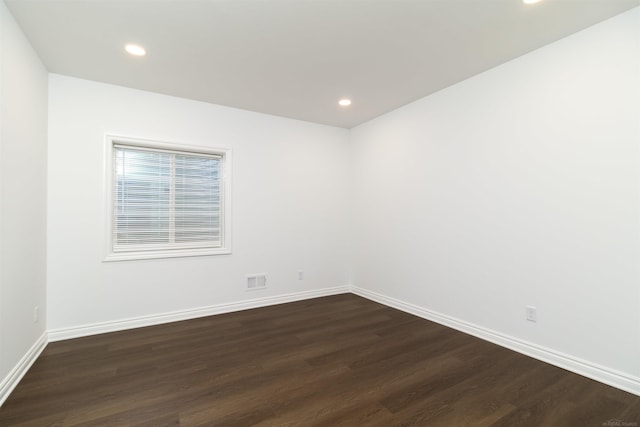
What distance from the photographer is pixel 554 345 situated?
2465mm

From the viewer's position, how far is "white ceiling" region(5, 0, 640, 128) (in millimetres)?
2053

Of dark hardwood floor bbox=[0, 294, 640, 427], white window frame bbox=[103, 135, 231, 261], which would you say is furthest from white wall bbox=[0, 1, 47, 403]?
white window frame bbox=[103, 135, 231, 261]

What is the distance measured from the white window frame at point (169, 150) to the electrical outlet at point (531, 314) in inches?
130

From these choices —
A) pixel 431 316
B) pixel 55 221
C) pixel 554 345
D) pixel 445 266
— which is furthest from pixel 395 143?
pixel 55 221

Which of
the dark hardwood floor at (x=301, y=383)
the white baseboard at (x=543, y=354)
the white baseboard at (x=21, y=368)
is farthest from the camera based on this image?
the white baseboard at (x=543, y=354)

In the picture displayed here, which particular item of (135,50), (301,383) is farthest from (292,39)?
(301,383)

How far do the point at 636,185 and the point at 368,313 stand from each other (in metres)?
2.76

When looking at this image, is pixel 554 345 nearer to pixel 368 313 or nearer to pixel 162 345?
pixel 368 313

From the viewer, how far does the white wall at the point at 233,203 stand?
9.79ft

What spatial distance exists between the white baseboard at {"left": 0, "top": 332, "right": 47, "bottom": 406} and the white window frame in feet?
2.91

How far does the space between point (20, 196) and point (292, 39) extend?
8.12 feet

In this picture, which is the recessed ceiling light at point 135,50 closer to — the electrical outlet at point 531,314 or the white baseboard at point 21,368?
the white baseboard at point 21,368

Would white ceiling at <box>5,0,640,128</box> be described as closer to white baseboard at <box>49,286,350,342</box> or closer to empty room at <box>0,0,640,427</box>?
empty room at <box>0,0,640,427</box>

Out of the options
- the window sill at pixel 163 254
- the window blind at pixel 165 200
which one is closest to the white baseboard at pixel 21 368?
the window sill at pixel 163 254
